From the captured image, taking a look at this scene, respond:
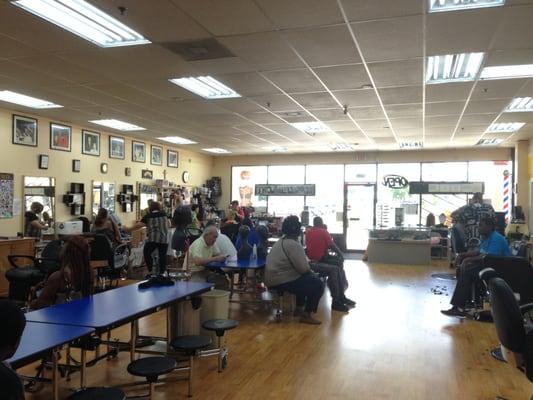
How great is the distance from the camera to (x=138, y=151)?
1088 cm

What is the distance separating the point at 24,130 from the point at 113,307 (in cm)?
596

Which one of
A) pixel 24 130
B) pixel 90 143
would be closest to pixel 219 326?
pixel 24 130

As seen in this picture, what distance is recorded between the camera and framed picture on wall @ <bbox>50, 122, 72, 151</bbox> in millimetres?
8398

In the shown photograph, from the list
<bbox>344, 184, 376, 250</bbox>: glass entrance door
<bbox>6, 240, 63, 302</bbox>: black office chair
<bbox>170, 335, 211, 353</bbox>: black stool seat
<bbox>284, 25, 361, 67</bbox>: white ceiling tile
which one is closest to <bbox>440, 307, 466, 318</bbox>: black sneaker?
<bbox>284, 25, 361, 67</bbox>: white ceiling tile

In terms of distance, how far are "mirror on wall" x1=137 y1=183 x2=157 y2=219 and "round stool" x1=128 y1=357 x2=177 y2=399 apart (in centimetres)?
809

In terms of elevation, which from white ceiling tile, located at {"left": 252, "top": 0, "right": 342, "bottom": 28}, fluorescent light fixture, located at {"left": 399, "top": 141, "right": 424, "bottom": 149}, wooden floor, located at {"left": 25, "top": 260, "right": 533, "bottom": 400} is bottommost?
wooden floor, located at {"left": 25, "top": 260, "right": 533, "bottom": 400}

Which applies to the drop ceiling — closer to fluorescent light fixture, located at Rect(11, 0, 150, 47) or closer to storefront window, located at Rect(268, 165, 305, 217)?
fluorescent light fixture, located at Rect(11, 0, 150, 47)

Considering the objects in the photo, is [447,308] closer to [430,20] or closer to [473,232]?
[473,232]

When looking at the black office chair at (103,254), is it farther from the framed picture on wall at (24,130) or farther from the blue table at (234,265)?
the framed picture on wall at (24,130)

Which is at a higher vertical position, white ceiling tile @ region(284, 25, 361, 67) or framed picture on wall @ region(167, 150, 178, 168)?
white ceiling tile @ region(284, 25, 361, 67)

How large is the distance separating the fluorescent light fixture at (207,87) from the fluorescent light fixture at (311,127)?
90.9 inches

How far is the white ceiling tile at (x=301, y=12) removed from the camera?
11.4 ft

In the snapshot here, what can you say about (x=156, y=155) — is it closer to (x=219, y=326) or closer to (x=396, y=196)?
(x=396, y=196)

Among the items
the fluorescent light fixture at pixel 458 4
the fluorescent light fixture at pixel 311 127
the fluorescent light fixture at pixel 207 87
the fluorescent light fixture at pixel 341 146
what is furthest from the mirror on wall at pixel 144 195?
the fluorescent light fixture at pixel 458 4
